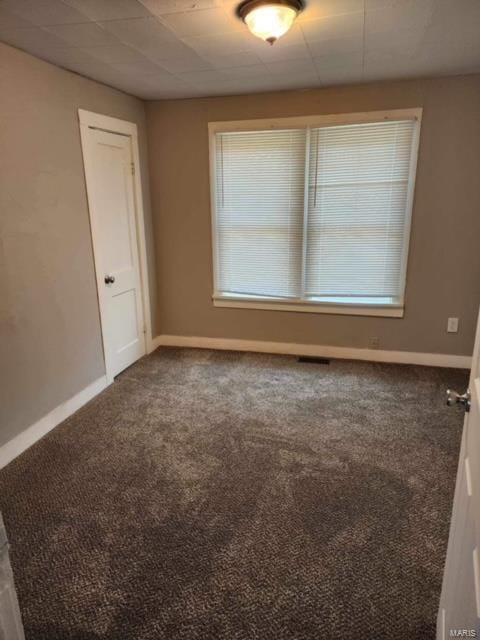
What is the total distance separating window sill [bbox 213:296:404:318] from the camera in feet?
12.3

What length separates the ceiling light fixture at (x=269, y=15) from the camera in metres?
1.86

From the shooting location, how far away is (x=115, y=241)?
3533mm

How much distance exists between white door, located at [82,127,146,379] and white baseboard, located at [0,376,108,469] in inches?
10.2

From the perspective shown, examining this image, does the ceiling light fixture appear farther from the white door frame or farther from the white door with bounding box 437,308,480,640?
the white door with bounding box 437,308,480,640

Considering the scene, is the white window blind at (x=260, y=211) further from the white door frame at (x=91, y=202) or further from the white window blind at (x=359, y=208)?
the white door frame at (x=91, y=202)

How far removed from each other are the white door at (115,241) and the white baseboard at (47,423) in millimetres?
258

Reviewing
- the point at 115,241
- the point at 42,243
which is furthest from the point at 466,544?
the point at 115,241

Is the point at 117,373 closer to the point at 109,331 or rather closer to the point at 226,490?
the point at 109,331

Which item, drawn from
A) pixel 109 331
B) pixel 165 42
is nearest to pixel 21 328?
pixel 109 331

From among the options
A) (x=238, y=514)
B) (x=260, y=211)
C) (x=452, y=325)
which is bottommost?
(x=238, y=514)

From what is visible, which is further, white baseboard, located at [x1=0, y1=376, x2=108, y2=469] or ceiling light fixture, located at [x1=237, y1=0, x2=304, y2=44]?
white baseboard, located at [x1=0, y1=376, x2=108, y2=469]

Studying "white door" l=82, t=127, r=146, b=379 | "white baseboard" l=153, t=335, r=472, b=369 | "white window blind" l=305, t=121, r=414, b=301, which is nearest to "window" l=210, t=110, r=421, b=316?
"white window blind" l=305, t=121, r=414, b=301

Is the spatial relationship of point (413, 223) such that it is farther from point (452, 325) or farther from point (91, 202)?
point (91, 202)

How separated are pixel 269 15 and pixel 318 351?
2.84m
